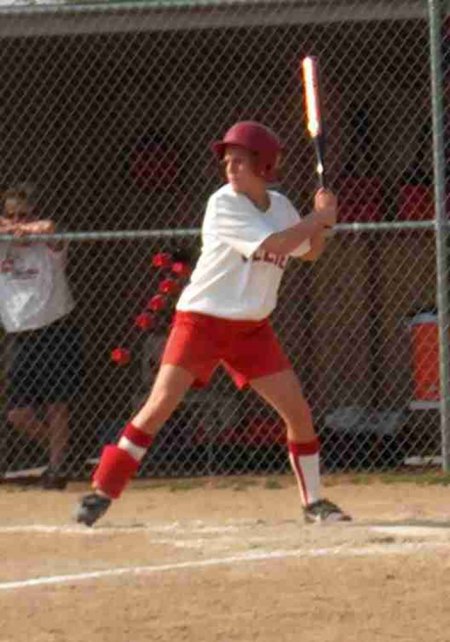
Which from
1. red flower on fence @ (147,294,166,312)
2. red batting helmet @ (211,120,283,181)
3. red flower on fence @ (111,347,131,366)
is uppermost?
red batting helmet @ (211,120,283,181)

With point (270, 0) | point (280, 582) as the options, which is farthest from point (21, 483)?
point (280, 582)

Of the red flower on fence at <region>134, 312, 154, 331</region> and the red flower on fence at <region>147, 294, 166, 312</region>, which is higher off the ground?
the red flower on fence at <region>147, 294, 166, 312</region>

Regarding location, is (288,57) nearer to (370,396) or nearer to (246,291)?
(370,396)

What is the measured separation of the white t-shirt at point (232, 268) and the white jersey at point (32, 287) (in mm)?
3076

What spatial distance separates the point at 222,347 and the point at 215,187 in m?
4.76

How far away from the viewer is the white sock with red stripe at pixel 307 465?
30.8 feet

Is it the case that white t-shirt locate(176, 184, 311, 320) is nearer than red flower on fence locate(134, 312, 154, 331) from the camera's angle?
Yes

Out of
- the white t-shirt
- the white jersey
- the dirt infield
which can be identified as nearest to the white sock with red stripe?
the dirt infield

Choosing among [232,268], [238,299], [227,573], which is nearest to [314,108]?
[232,268]

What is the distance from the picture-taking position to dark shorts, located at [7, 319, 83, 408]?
1238cm

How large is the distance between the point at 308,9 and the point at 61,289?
7.25 feet

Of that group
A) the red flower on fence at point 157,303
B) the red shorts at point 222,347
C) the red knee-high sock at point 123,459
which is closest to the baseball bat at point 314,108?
the red shorts at point 222,347

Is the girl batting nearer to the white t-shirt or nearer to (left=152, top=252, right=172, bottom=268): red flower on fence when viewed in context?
the white t-shirt

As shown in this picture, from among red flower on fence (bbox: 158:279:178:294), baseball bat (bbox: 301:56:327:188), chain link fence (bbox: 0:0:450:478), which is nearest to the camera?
baseball bat (bbox: 301:56:327:188)
